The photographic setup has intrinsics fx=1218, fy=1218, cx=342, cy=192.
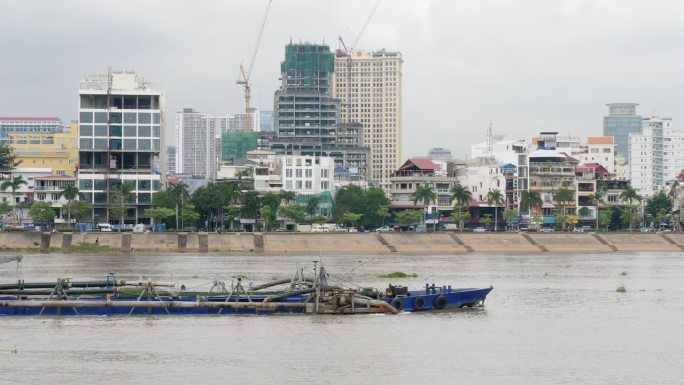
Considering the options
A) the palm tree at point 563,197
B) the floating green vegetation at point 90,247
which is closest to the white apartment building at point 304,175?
the palm tree at point 563,197

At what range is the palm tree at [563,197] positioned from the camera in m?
178

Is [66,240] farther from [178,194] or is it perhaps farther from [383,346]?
[383,346]

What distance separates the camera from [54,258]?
392ft

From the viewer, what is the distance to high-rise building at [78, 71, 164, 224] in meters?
162

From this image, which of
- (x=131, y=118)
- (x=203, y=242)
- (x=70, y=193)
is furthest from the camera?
(x=131, y=118)

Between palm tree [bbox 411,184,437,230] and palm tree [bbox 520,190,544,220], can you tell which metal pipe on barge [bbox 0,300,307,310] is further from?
palm tree [bbox 520,190,544,220]

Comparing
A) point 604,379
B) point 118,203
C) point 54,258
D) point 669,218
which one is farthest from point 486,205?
point 604,379

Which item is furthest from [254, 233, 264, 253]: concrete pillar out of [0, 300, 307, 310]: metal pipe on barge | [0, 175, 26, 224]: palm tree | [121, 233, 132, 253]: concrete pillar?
[0, 300, 307, 310]: metal pipe on barge

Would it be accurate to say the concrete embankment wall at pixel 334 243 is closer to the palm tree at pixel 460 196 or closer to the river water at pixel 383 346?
the palm tree at pixel 460 196

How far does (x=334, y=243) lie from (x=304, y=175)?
4029 cm

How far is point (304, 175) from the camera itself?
17962cm

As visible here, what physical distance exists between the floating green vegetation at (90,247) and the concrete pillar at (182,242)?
781 centimetres

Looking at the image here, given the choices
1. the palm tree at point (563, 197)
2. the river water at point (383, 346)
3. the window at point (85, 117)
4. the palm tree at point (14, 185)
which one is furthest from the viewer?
the palm tree at point (563, 197)

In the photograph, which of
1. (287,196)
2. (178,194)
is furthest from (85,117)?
(287,196)
